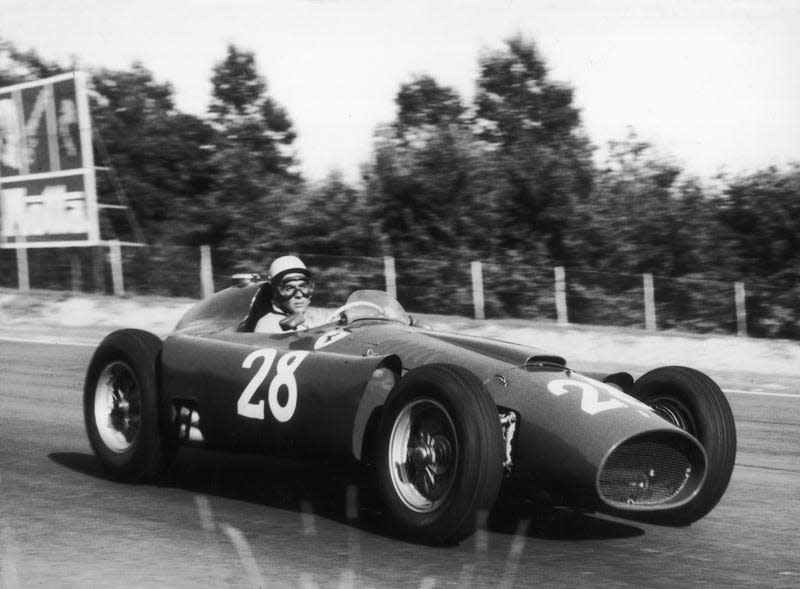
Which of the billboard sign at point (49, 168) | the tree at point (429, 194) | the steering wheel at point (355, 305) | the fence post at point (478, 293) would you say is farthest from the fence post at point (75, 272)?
the steering wheel at point (355, 305)

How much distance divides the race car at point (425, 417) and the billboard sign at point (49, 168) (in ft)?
66.1

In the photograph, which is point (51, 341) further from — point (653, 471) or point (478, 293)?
point (653, 471)

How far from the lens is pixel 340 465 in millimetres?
5914

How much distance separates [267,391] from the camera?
620 cm

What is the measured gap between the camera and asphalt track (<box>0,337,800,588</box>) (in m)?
4.95

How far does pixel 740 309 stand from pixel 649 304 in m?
1.48

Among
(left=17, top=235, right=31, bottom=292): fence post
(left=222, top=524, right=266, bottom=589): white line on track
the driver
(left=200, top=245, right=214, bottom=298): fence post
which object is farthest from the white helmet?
(left=17, top=235, right=31, bottom=292): fence post

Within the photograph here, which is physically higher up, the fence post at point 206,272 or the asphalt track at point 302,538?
the fence post at point 206,272

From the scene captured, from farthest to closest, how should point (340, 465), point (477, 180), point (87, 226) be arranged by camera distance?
point (477, 180)
point (87, 226)
point (340, 465)

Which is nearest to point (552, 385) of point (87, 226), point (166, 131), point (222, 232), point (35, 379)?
point (35, 379)

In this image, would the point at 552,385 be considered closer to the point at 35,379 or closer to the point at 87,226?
the point at 35,379

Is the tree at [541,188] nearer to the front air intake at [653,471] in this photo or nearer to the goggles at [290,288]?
the goggles at [290,288]

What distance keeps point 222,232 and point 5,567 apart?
29522mm

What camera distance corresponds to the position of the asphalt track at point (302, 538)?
4.95 meters
